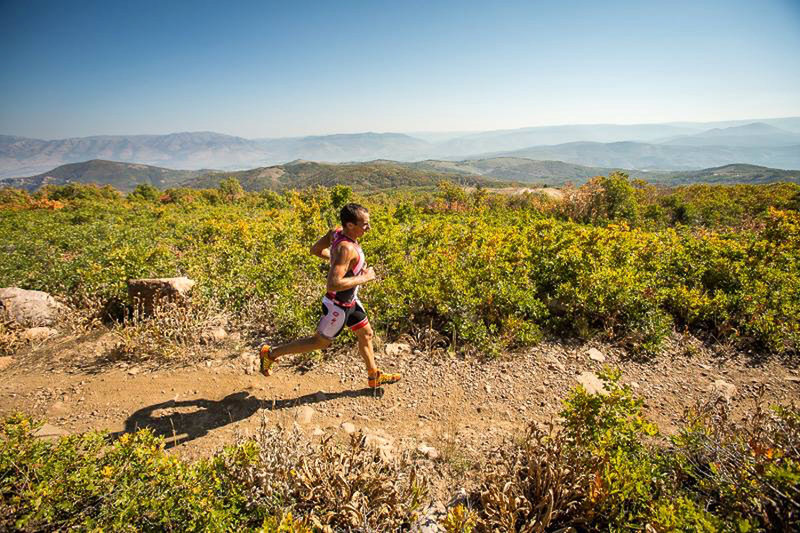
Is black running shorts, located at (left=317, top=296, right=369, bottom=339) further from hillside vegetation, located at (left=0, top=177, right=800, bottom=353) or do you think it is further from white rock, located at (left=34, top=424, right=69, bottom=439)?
white rock, located at (left=34, top=424, right=69, bottom=439)

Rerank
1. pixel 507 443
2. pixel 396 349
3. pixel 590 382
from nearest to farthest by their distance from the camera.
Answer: pixel 507 443
pixel 590 382
pixel 396 349

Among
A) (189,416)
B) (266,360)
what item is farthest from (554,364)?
(189,416)

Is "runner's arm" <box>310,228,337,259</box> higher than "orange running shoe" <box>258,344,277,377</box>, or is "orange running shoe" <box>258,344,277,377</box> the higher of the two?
"runner's arm" <box>310,228,337,259</box>

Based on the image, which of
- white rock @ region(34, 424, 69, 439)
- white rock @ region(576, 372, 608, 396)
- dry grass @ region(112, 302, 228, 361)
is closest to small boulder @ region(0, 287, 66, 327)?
dry grass @ region(112, 302, 228, 361)

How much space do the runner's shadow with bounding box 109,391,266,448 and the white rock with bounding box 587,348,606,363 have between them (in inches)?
163

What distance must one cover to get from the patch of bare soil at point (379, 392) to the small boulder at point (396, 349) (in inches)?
0.7

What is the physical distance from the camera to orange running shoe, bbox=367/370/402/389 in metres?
3.97

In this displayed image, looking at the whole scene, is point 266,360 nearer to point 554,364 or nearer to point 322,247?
point 322,247

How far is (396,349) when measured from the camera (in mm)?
4703

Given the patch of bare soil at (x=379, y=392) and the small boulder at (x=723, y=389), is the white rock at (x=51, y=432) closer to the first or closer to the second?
the patch of bare soil at (x=379, y=392)

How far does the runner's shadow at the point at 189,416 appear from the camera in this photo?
134 inches

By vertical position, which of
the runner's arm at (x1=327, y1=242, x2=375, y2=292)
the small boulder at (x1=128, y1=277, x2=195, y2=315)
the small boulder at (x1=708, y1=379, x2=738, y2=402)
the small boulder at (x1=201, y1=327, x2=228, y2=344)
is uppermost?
the runner's arm at (x1=327, y1=242, x2=375, y2=292)

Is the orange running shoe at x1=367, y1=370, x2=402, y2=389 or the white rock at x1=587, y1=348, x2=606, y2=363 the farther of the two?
the white rock at x1=587, y1=348, x2=606, y2=363

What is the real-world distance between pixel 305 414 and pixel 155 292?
3.43 metres
